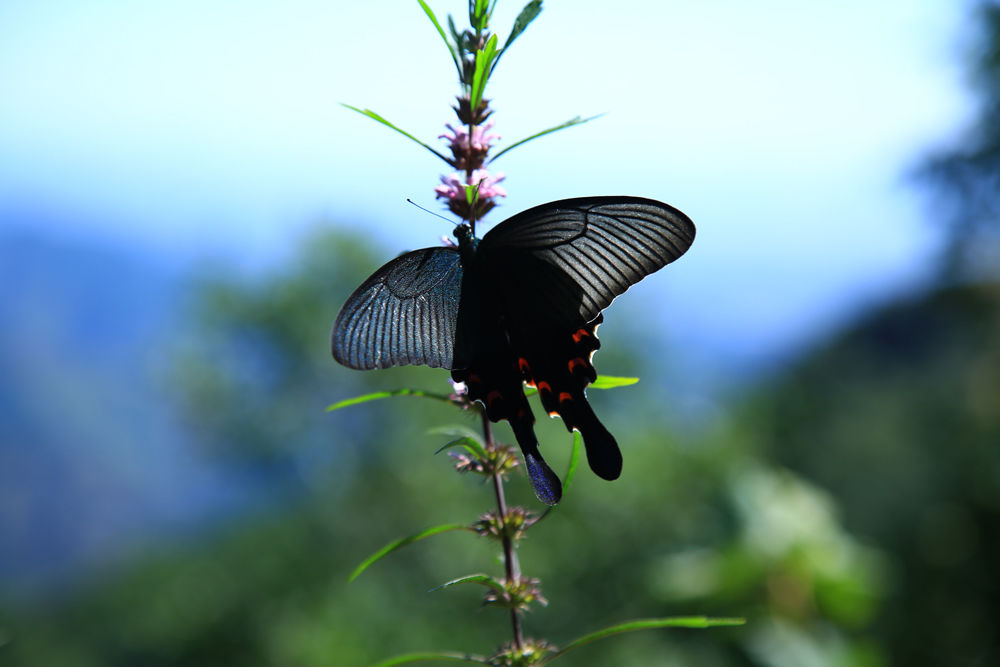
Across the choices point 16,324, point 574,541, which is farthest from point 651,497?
point 16,324

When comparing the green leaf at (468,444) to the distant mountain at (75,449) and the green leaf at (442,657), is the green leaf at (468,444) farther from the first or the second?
the distant mountain at (75,449)

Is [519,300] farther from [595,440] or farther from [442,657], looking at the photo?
[442,657]

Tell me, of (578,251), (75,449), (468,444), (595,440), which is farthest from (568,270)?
(75,449)

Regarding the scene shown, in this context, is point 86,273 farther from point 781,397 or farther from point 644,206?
point 644,206

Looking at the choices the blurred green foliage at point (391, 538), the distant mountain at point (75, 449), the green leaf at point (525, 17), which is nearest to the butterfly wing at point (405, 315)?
the green leaf at point (525, 17)

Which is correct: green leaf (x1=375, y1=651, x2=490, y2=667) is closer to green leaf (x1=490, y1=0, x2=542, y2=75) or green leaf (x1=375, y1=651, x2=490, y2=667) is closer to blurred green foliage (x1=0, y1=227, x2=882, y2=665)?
green leaf (x1=490, y1=0, x2=542, y2=75)
